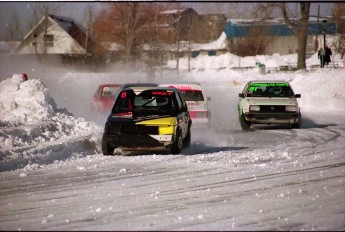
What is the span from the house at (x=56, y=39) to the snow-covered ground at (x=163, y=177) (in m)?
40.7

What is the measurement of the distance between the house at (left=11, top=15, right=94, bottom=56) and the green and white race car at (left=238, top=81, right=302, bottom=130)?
39352 mm

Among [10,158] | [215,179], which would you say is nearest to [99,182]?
[215,179]

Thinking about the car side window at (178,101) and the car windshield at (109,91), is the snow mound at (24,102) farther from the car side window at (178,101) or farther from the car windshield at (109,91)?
the car windshield at (109,91)

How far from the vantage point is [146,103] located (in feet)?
43.0

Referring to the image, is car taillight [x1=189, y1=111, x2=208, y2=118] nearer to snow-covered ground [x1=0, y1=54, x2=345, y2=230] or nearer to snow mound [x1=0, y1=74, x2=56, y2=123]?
snow-covered ground [x1=0, y1=54, x2=345, y2=230]

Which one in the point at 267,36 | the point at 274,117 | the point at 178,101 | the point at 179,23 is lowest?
the point at 274,117

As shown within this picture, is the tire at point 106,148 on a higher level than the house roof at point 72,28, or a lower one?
lower

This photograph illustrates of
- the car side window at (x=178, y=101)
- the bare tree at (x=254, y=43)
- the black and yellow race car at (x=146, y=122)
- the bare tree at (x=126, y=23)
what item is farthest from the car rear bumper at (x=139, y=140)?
the bare tree at (x=254, y=43)

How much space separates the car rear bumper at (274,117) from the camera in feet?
59.2

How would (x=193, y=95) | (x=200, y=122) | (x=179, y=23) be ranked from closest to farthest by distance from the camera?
(x=200, y=122) < (x=193, y=95) < (x=179, y=23)

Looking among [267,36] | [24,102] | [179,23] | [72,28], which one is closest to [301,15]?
[179,23]

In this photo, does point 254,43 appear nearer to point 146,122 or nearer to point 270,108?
point 270,108

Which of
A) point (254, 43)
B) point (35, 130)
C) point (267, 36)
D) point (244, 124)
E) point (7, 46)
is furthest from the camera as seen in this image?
point (267, 36)

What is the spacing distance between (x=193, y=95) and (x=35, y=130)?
5.83 meters
